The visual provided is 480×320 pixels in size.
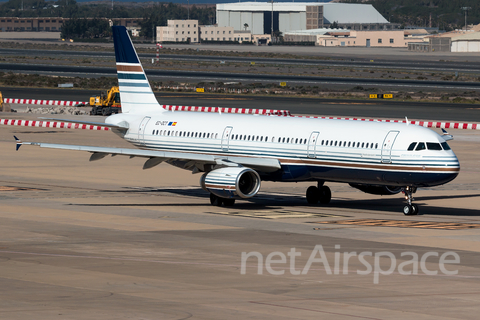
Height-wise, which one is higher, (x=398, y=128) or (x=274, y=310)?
(x=398, y=128)

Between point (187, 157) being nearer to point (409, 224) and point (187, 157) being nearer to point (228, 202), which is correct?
point (228, 202)

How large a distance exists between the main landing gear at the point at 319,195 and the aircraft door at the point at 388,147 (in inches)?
199

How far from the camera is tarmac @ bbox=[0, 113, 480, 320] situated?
1953cm

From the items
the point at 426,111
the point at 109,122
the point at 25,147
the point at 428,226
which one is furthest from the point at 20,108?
the point at 428,226

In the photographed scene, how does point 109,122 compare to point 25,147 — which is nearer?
point 109,122

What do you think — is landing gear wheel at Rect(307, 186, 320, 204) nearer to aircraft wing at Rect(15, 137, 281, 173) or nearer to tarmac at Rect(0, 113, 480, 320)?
tarmac at Rect(0, 113, 480, 320)

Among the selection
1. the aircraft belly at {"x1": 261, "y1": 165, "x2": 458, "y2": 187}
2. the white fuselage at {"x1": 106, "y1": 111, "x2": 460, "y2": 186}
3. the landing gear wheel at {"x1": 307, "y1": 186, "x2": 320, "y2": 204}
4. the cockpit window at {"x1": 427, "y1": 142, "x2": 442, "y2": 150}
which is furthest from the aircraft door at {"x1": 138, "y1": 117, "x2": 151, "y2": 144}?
the cockpit window at {"x1": 427, "y1": 142, "x2": 442, "y2": 150}

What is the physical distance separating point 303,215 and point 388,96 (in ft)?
253

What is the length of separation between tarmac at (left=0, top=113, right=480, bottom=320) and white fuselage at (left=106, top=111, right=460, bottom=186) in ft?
6.13

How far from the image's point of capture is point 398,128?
36.4 metres

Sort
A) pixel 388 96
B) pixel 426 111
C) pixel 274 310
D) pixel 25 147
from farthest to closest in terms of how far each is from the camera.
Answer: pixel 388 96, pixel 426 111, pixel 25 147, pixel 274 310

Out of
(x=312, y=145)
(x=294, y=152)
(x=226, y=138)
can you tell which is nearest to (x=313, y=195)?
A: (x=294, y=152)

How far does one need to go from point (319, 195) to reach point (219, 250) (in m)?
13.6

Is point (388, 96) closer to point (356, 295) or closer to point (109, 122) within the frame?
point (109, 122)
